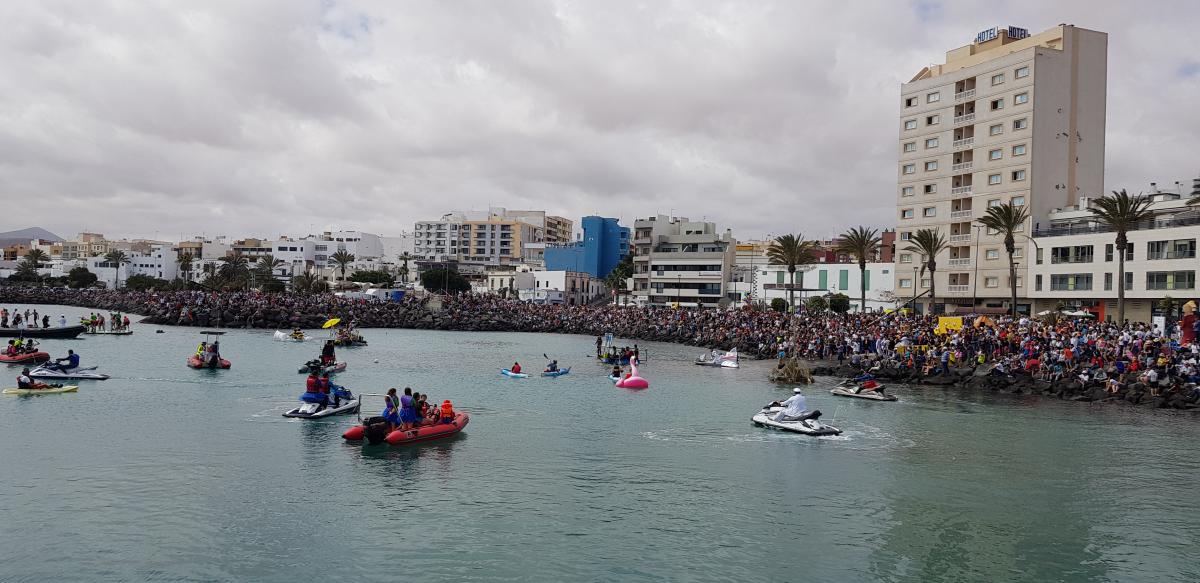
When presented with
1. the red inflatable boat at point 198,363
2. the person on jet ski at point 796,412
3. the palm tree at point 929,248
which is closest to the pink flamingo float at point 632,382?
the person on jet ski at point 796,412

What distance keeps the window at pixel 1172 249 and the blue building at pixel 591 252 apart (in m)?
120

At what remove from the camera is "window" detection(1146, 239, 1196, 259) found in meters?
64.2

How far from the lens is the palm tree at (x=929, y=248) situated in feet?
254

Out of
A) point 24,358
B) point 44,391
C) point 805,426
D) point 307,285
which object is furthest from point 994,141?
point 307,285

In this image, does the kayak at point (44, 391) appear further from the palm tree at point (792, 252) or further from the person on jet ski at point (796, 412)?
the palm tree at point (792, 252)

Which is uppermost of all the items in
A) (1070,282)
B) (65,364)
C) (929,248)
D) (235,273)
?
(929,248)

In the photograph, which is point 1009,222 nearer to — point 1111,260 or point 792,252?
point 1111,260

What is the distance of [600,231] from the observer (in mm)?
179125

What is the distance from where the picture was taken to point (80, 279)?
191875 mm

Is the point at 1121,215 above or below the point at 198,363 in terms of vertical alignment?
above

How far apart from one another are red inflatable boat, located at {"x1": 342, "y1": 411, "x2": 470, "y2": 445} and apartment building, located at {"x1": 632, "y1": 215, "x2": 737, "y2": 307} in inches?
4197

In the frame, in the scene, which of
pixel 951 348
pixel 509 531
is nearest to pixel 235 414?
pixel 509 531

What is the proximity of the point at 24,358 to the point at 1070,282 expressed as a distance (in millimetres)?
84217

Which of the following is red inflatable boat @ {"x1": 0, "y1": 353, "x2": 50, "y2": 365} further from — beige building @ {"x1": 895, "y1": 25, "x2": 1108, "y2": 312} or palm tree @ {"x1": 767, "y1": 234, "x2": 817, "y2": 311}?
beige building @ {"x1": 895, "y1": 25, "x2": 1108, "y2": 312}
